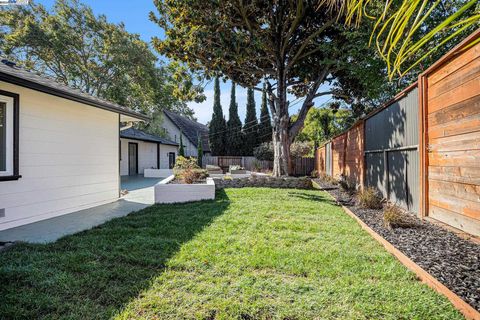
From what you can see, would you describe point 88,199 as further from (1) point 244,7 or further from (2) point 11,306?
(1) point 244,7

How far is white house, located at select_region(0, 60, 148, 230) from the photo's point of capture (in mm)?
4895

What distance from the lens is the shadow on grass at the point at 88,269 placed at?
2398mm

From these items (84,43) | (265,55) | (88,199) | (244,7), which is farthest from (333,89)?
(84,43)

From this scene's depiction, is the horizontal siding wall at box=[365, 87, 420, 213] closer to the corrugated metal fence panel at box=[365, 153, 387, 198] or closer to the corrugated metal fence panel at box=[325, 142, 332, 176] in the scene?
the corrugated metal fence panel at box=[365, 153, 387, 198]

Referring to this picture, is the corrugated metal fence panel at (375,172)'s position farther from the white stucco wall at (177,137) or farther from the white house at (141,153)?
the white stucco wall at (177,137)

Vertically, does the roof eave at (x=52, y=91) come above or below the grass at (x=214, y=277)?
above

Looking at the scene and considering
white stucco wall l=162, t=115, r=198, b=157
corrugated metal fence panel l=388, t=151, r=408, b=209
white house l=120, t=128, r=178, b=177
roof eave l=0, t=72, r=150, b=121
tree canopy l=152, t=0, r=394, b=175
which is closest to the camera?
roof eave l=0, t=72, r=150, b=121

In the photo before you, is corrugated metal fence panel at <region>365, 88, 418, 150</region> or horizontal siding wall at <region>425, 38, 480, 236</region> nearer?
horizontal siding wall at <region>425, 38, 480, 236</region>

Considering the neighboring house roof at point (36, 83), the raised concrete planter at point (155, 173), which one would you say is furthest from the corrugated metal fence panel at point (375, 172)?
the raised concrete planter at point (155, 173)

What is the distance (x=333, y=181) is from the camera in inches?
478

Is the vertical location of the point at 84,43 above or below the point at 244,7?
above

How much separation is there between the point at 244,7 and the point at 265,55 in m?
2.81

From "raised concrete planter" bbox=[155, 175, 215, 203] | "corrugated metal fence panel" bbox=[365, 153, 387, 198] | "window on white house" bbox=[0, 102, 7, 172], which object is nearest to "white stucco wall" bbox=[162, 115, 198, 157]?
"raised concrete planter" bbox=[155, 175, 215, 203]

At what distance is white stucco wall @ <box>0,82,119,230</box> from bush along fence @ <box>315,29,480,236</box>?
7152 mm
